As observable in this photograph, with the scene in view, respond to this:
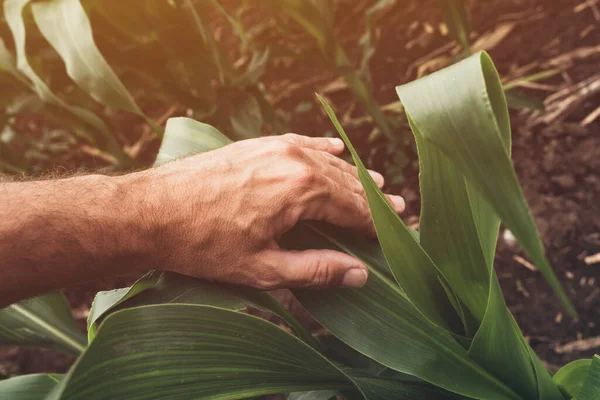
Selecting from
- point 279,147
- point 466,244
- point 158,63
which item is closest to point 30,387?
point 279,147

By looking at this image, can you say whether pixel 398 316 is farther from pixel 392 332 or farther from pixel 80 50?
pixel 80 50

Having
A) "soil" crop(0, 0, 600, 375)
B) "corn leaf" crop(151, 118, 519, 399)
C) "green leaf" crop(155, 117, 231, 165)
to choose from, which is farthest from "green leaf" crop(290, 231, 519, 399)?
"soil" crop(0, 0, 600, 375)

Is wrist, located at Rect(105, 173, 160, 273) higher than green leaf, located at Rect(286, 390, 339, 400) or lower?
higher

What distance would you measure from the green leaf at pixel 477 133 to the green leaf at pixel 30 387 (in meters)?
0.51

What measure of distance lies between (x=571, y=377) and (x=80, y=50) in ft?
2.87

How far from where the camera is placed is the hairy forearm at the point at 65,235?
0.51 meters

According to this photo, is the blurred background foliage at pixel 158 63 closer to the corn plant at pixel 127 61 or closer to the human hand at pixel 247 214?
the corn plant at pixel 127 61

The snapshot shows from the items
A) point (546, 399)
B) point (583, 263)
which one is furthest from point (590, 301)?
point (546, 399)

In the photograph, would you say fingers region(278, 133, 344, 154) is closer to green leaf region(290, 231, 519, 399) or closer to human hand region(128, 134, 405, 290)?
human hand region(128, 134, 405, 290)

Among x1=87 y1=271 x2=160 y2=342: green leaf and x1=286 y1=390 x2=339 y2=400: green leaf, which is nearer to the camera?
x1=87 y1=271 x2=160 y2=342: green leaf

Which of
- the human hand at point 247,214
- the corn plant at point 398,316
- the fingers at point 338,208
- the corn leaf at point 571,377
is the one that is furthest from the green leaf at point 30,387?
the corn leaf at point 571,377

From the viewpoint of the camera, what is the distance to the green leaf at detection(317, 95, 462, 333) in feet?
1.60

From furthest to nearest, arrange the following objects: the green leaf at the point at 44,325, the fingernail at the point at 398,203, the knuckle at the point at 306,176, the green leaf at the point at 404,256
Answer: the green leaf at the point at 44,325, the fingernail at the point at 398,203, the knuckle at the point at 306,176, the green leaf at the point at 404,256

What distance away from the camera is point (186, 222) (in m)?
0.57
